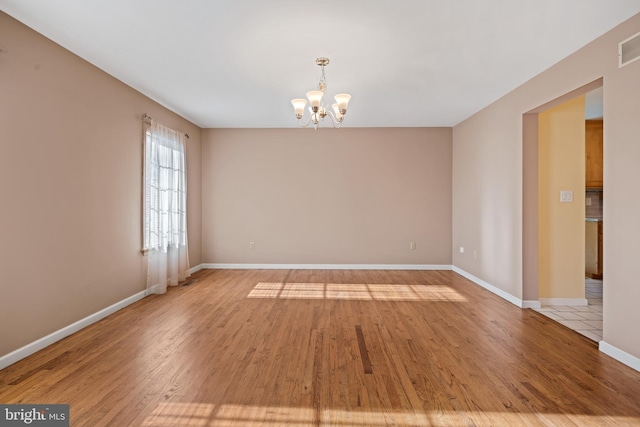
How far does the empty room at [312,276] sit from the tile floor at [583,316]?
40 mm

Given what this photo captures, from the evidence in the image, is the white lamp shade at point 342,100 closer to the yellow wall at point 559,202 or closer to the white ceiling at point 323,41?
the white ceiling at point 323,41

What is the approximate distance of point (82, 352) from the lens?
A: 2863 millimetres

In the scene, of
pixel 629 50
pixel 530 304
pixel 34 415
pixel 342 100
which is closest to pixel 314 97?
pixel 342 100

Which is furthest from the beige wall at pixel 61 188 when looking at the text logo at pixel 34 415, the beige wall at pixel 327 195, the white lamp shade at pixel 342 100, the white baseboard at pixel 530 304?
A: the white baseboard at pixel 530 304

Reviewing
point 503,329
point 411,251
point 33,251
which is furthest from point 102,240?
point 411,251

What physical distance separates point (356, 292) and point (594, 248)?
4.16 m

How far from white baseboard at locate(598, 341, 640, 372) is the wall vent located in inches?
88.7

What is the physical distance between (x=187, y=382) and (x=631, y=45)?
4122mm

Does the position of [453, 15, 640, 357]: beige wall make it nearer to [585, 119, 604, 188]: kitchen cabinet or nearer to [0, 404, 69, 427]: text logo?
[585, 119, 604, 188]: kitchen cabinet

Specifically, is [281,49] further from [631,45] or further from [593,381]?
[593,381]

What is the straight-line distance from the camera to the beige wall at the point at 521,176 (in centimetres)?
266

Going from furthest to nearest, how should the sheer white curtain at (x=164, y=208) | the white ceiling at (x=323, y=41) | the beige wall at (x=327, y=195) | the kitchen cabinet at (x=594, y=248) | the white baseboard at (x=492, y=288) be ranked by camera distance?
the beige wall at (x=327, y=195) → the kitchen cabinet at (x=594, y=248) → the sheer white curtain at (x=164, y=208) → the white baseboard at (x=492, y=288) → the white ceiling at (x=323, y=41)

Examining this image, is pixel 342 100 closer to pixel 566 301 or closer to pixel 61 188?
pixel 61 188

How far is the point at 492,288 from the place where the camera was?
Answer: 4.93 meters
